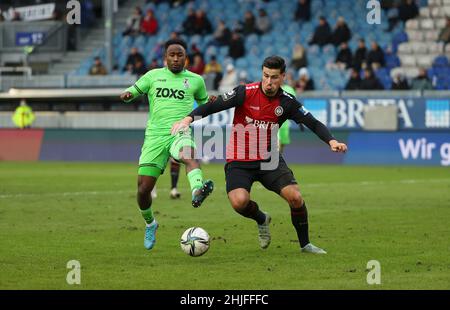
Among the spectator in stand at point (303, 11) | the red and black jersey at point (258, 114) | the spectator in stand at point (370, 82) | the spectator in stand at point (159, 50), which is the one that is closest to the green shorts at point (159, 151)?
the red and black jersey at point (258, 114)

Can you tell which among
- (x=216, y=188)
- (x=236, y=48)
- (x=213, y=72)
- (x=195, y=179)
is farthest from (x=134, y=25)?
(x=195, y=179)

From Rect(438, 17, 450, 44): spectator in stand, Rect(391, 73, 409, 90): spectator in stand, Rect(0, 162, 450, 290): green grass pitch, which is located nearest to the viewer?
Rect(0, 162, 450, 290): green grass pitch

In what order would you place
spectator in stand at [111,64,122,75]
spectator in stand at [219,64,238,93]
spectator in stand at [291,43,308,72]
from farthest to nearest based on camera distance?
1. spectator in stand at [111,64,122,75]
2. spectator in stand at [291,43,308,72]
3. spectator in stand at [219,64,238,93]

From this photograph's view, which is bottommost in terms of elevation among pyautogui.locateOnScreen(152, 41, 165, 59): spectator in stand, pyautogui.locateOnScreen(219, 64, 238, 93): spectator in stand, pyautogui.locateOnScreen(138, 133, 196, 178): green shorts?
pyautogui.locateOnScreen(138, 133, 196, 178): green shorts

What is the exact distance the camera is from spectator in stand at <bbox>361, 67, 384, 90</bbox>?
3097 cm

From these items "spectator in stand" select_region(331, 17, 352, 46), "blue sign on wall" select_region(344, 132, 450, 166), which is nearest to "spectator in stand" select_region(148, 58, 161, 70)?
"spectator in stand" select_region(331, 17, 352, 46)

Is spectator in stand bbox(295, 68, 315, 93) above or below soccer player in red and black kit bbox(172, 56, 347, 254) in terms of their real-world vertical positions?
above

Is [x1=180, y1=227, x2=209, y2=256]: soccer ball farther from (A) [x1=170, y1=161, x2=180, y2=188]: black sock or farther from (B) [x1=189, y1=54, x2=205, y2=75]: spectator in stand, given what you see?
(B) [x1=189, y1=54, x2=205, y2=75]: spectator in stand

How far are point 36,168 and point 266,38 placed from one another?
10.7m

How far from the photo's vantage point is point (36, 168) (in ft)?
94.7

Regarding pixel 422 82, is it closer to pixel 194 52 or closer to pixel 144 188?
pixel 194 52

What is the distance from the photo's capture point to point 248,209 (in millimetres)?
11633
